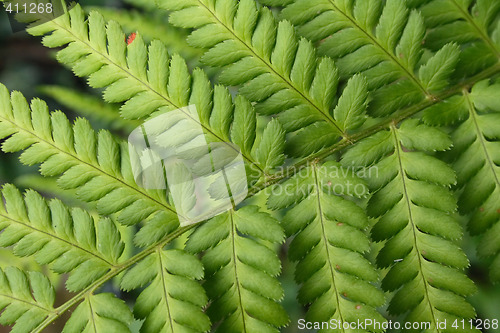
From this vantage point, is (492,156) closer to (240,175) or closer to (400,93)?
(400,93)

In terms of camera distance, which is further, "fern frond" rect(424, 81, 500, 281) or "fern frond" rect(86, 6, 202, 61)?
"fern frond" rect(86, 6, 202, 61)

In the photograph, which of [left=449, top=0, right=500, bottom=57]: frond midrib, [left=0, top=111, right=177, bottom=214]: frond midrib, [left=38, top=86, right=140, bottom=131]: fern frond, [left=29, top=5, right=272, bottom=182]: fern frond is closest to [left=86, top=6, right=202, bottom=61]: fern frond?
[left=38, top=86, right=140, bottom=131]: fern frond

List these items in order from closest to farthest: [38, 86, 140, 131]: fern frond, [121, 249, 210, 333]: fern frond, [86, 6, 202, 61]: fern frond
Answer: [121, 249, 210, 333]: fern frond < [86, 6, 202, 61]: fern frond < [38, 86, 140, 131]: fern frond

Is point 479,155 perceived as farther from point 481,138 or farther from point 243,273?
point 243,273

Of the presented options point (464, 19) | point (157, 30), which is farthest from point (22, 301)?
point (464, 19)

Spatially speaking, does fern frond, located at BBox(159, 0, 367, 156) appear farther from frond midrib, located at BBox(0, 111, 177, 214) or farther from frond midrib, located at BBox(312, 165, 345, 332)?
frond midrib, located at BBox(0, 111, 177, 214)

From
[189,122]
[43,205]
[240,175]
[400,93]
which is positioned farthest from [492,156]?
[43,205]

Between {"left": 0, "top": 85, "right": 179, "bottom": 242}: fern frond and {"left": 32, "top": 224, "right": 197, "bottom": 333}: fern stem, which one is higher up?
{"left": 0, "top": 85, "right": 179, "bottom": 242}: fern frond
